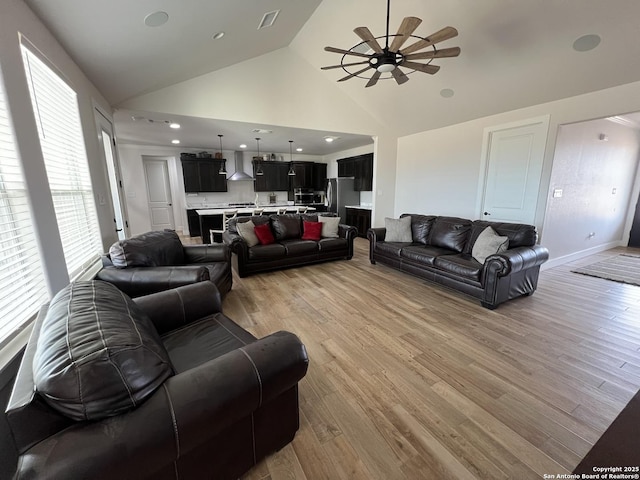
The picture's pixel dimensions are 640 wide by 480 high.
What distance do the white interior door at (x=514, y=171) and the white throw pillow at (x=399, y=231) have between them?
1.43 meters

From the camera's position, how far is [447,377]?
1946 millimetres

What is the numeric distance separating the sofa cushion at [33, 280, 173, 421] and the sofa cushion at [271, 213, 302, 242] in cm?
356

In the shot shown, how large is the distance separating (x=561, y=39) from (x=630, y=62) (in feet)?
2.43

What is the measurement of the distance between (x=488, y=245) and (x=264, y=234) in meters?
3.28

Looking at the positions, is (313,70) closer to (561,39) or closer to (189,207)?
(561,39)

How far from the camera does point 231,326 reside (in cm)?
177

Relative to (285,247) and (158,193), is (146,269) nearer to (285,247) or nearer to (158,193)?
(285,247)

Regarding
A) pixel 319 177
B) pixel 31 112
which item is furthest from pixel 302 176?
pixel 31 112

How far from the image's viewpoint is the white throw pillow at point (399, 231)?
14.7 ft

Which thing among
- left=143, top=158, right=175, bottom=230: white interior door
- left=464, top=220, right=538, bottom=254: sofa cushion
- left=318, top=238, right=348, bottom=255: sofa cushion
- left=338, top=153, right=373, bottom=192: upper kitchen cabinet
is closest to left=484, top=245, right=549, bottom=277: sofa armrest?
left=464, top=220, right=538, bottom=254: sofa cushion

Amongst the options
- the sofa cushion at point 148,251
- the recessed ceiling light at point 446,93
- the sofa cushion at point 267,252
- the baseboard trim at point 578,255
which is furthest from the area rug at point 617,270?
the sofa cushion at point 148,251

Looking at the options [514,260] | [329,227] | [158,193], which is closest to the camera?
[514,260]

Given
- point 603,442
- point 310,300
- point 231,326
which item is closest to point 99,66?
point 231,326

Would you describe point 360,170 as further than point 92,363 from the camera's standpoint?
Yes
